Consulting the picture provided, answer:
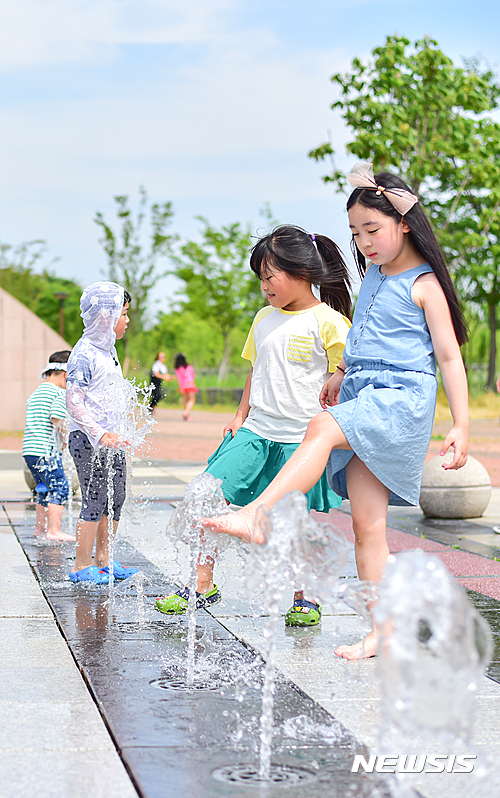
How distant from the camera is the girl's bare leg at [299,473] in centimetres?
294

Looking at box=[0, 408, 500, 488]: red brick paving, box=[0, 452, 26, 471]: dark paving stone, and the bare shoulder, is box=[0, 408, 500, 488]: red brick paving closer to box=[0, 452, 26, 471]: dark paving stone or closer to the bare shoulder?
box=[0, 452, 26, 471]: dark paving stone

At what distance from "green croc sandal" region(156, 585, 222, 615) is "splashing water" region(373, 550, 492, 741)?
212 centimetres

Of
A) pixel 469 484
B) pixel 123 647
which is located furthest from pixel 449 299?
pixel 469 484

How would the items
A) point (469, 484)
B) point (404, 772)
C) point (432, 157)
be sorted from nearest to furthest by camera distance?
point (404, 772)
point (469, 484)
point (432, 157)

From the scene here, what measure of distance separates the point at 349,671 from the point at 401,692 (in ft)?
4.73

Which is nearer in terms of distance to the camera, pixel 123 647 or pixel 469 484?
pixel 123 647

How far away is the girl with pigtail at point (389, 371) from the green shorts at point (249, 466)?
0.35 m

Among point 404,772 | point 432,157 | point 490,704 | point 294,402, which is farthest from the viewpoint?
point 432,157

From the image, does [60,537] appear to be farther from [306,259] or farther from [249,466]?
[306,259]

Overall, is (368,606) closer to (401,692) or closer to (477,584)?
(401,692)

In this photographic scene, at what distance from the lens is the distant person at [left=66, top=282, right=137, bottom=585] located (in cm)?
463

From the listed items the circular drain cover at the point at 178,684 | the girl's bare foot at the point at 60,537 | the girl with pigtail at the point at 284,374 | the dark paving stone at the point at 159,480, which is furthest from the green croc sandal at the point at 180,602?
the dark paving stone at the point at 159,480

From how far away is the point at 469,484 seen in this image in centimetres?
732

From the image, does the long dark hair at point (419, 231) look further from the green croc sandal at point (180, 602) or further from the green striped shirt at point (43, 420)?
the green striped shirt at point (43, 420)
